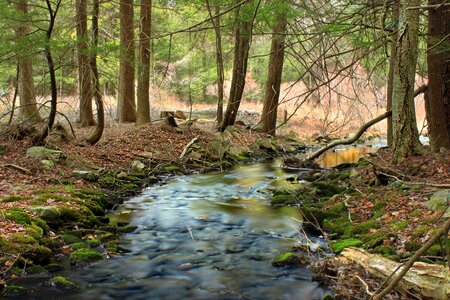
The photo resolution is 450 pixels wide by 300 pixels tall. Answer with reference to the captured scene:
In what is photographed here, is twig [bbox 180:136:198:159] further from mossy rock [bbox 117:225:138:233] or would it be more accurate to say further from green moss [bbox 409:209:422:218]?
green moss [bbox 409:209:422:218]

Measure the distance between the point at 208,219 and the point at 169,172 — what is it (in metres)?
4.71

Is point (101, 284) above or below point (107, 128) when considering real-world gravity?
below

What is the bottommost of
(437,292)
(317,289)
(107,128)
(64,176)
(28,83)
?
(317,289)

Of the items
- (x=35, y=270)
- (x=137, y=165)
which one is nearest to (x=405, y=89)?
(x=35, y=270)

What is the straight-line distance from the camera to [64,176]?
31.2 feet

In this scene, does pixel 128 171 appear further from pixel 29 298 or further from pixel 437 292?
pixel 437 292

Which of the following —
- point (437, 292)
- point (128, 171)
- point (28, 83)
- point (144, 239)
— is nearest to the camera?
point (437, 292)

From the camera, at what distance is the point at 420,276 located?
4.27 m

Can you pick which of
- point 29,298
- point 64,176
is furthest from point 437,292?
point 64,176

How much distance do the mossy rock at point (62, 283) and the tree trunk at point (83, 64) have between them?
6348mm

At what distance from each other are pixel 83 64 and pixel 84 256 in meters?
7.46

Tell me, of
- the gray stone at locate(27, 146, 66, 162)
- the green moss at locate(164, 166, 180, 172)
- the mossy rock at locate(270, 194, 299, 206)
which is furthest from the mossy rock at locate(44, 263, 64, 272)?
the green moss at locate(164, 166, 180, 172)

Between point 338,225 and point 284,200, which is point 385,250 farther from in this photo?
point 284,200

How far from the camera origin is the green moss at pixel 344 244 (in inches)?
232
